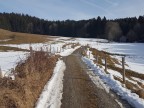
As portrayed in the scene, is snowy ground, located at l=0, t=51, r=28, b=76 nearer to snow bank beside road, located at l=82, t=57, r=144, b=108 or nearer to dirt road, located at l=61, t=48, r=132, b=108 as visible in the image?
dirt road, located at l=61, t=48, r=132, b=108

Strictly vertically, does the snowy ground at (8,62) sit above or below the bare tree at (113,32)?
below

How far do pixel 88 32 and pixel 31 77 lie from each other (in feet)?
585

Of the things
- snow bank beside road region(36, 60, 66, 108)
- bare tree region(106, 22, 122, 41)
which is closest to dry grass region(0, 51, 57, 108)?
snow bank beside road region(36, 60, 66, 108)

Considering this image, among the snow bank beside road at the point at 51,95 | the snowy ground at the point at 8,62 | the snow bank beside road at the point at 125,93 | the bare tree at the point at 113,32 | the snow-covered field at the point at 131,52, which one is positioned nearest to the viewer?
the snow bank beside road at the point at 51,95

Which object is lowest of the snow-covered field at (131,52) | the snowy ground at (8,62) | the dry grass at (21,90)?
the snow-covered field at (131,52)

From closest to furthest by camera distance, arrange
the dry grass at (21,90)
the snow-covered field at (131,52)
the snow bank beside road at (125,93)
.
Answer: the dry grass at (21,90) < the snow bank beside road at (125,93) < the snow-covered field at (131,52)

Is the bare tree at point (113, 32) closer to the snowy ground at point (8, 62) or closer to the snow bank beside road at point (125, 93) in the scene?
the snowy ground at point (8, 62)

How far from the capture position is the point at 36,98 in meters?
13.5

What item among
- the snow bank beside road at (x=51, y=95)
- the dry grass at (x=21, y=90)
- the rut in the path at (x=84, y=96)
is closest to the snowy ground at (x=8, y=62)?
the dry grass at (x=21, y=90)

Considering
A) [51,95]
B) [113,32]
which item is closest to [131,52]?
[113,32]

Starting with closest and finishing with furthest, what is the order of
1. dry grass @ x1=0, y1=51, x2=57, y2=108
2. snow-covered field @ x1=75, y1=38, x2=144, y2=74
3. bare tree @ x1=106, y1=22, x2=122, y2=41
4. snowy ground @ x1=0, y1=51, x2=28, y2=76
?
1. dry grass @ x1=0, y1=51, x2=57, y2=108
2. snowy ground @ x1=0, y1=51, x2=28, y2=76
3. snow-covered field @ x1=75, y1=38, x2=144, y2=74
4. bare tree @ x1=106, y1=22, x2=122, y2=41

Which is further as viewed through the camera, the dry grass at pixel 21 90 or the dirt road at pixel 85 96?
the dirt road at pixel 85 96

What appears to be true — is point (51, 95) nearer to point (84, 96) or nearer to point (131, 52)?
point (84, 96)

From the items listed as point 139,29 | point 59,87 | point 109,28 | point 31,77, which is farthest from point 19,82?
point 109,28
